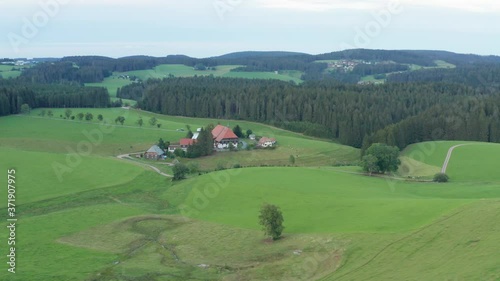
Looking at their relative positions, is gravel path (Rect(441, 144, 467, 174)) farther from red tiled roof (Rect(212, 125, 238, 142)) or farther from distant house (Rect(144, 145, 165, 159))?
distant house (Rect(144, 145, 165, 159))

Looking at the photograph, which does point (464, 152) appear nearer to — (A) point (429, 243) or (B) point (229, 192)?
(B) point (229, 192)

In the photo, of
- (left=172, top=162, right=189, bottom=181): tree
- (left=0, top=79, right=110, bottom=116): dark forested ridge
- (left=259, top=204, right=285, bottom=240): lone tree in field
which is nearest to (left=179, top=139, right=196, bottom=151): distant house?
(left=172, top=162, right=189, bottom=181): tree

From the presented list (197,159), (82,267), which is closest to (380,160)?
(197,159)

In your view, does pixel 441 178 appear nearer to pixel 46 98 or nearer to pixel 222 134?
pixel 222 134

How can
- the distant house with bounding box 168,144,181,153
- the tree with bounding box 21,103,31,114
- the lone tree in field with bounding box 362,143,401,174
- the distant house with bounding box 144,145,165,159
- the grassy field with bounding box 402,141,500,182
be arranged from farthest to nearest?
the tree with bounding box 21,103,31,114
the distant house with bounding box 168,144,181,153
the distant house with bounding box 144,145,165,159
the grassy field with bounding box 402,141,500,182
the lone tree in field with bounding box 362,143,401,174

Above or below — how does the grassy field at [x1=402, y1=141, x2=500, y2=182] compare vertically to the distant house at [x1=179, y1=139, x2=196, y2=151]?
above

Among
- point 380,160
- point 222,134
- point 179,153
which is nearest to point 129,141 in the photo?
point 179,153
